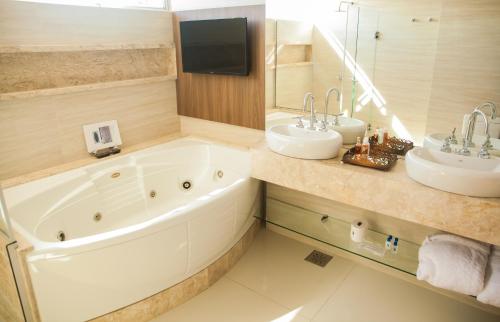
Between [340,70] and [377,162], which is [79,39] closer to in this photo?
[340,70]

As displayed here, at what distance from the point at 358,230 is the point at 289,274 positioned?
22.5 inches

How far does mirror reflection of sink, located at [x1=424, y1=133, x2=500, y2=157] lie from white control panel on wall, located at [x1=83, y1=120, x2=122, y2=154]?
7.58 feet

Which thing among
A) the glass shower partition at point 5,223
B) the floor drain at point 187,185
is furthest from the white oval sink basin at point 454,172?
the glass shower partition at point 5,223

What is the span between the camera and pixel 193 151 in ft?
10.6

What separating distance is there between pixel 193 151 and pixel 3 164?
1385mm

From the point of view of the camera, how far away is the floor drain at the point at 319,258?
266 centimetres

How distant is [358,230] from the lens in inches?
92.0

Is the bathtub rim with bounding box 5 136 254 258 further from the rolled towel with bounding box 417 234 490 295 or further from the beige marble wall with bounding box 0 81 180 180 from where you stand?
the rolled towel with bounding box 417 234 490 295

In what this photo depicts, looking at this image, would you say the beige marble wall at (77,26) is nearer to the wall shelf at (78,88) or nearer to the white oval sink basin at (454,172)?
the wall shelf at (78,88)

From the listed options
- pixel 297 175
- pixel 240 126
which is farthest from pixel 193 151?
pixel 297 175

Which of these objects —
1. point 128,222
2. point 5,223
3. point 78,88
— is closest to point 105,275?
point 5,223

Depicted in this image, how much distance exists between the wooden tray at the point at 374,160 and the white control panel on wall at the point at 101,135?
1.87 meters

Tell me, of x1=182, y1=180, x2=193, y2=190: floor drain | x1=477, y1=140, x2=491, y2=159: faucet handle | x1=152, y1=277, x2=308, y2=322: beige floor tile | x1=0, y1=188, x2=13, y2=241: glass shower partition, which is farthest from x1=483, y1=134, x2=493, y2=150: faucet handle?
x1=0, y1=188, x2=13, y2=241: glass shower partition

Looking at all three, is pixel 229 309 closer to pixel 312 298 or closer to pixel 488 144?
pixel 312 298
